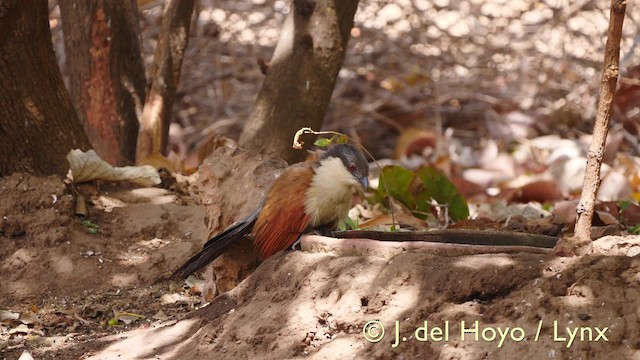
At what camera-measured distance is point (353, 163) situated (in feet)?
13.9

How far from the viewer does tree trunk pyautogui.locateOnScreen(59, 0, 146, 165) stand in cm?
646

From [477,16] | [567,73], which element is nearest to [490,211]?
[567,73]

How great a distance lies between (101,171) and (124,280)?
79 cm

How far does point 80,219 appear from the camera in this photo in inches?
208

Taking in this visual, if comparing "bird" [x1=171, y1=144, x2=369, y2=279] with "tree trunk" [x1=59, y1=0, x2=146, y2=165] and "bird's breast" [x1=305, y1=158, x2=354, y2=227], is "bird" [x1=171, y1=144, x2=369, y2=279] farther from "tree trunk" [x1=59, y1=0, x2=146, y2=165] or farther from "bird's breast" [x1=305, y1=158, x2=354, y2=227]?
"tree trunk" [x1=59, y1=0, x2=146, y2=165]

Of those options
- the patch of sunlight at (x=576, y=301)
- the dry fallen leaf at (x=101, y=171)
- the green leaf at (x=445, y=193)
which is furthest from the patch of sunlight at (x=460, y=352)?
the dry fallen leaf at (x=101, y=171)

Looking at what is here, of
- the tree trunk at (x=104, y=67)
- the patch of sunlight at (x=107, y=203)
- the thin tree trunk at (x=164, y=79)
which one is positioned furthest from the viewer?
the tree trunk at (x=104, y=67)

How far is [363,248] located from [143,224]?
7.01ft

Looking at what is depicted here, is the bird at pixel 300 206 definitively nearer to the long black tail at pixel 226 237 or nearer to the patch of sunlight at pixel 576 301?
the long black tail at pixel 226 237

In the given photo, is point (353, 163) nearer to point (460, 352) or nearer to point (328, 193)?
point (328, 193)

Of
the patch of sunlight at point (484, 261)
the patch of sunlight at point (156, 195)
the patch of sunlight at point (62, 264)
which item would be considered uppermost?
the patch of sunlight at point (484, 261)

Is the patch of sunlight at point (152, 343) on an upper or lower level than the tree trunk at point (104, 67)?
lower

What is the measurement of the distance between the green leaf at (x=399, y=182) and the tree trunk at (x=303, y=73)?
54 cm

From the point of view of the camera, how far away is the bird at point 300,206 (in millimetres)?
4117
